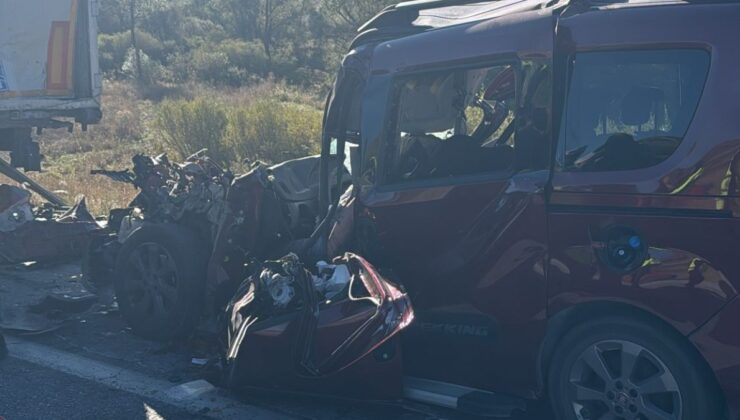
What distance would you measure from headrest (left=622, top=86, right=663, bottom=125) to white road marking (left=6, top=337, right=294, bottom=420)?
8.00 ft

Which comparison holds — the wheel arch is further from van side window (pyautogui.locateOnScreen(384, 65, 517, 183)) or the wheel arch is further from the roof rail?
the roof rail

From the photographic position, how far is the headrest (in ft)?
13.5

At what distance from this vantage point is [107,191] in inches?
501

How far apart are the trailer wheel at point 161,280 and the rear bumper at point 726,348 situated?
11.4 ft

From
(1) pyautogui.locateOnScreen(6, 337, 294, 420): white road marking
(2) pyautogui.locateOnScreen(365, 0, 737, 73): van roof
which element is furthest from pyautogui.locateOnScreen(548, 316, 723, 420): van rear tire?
(1) pyautogui.locateOnScreen(6, 337, 294, 420): white road marking

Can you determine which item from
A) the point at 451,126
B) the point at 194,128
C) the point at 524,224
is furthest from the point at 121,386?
the point at 194,128

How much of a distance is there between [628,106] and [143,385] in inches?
131

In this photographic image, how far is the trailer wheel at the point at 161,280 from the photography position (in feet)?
19.8

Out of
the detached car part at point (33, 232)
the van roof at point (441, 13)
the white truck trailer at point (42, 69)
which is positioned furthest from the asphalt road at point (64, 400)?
the white truck trailer at point (42, 69)

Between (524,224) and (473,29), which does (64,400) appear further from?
(473,29)

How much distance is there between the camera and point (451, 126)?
18.0 feet

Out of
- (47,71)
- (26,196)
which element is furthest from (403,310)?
(47,71)

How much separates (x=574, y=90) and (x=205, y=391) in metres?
2.79

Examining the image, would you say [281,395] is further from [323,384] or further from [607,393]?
[607,393]
